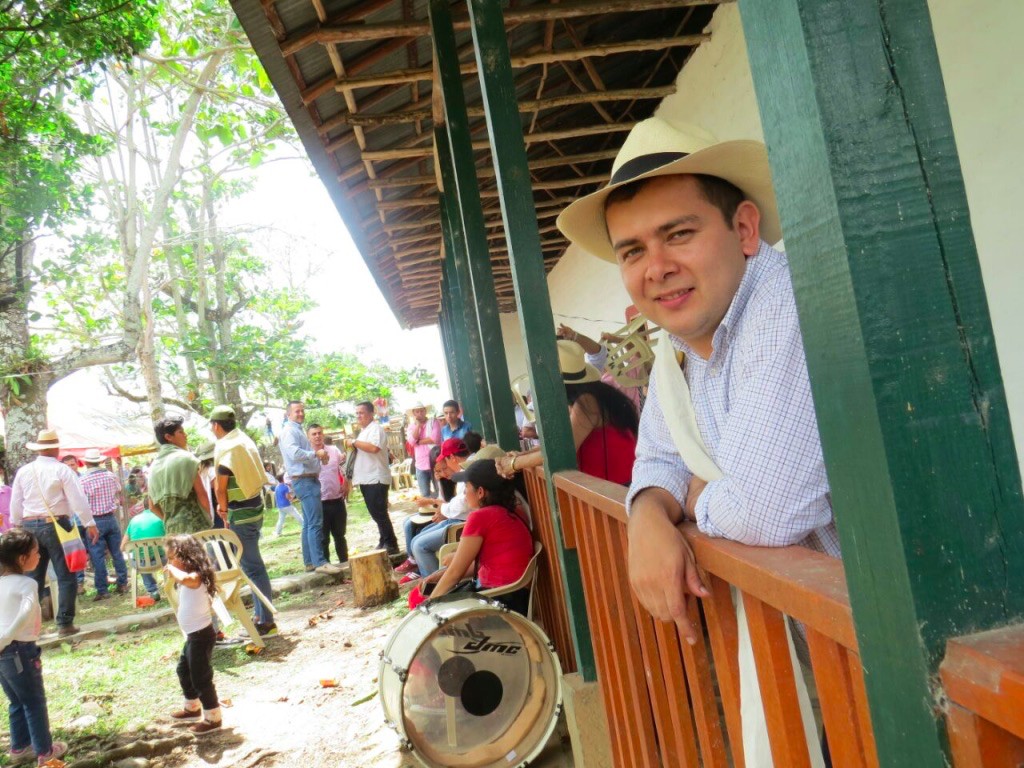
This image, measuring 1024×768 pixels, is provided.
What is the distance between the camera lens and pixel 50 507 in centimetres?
732

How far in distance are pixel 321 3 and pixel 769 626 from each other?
13.5 feet

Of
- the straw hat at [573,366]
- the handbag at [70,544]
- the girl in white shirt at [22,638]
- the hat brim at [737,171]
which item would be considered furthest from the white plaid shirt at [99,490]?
the hat brim at [737,171]

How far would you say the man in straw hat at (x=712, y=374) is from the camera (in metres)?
1.18

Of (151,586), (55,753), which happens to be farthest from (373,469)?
(55,753)

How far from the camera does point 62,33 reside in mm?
6062

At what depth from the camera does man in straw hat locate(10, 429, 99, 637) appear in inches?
287

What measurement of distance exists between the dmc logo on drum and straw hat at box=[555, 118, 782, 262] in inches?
98.1

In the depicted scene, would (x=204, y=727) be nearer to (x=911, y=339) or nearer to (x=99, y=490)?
(x=911, y=339)

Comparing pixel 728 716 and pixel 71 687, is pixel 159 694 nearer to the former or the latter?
pixel 71 687

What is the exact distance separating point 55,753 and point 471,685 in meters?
2.89

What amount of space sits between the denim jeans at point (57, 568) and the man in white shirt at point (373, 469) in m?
3.09

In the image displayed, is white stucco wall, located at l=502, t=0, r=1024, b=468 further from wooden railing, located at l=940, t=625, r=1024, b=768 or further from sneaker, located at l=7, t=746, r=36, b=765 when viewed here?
sneaker, located at l=7, t=746, r=36, b=765

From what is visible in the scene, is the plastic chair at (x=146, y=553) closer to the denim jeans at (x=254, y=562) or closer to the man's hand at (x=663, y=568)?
the denim jeans at (x=254, y=562)

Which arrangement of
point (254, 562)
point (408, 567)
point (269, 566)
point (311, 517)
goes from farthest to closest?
point (269, 566) < point (311, 517) < point (408, 567) < point (254, 562)
